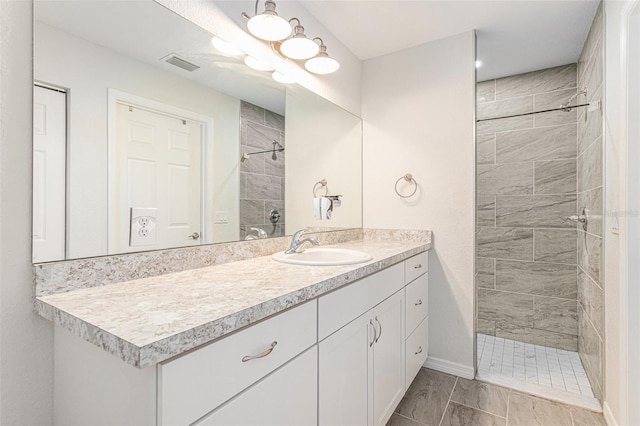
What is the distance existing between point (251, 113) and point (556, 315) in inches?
108

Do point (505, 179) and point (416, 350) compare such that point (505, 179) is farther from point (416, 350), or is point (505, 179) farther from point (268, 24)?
point (268, 24)

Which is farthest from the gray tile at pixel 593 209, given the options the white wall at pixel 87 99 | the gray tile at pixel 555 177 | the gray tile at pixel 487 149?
the white wall at pixel 87 99

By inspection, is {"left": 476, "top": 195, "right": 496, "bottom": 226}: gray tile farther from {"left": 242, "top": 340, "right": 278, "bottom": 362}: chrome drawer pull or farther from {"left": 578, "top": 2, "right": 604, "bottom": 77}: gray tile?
{"left": 242, "top": 340, "right": 278, "bottom": 362}: chrome drawer pull

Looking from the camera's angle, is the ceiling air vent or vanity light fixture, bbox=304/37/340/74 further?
vanity light fixture, bbox=304/37/340/74

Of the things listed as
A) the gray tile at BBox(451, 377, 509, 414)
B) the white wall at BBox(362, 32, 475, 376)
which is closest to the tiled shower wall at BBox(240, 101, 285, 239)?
the white wall at BBox(362, 32, 475, 376)

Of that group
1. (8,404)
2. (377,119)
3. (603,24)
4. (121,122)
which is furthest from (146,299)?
(603,24)

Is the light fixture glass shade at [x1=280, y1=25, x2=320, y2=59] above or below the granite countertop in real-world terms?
above

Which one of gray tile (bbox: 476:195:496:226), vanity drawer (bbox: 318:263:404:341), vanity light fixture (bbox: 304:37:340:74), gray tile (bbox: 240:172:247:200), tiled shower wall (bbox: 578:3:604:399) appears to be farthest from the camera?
gray tile (bbox: 476:195:496:226)

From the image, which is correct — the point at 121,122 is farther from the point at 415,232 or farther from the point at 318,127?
the point at 415,232

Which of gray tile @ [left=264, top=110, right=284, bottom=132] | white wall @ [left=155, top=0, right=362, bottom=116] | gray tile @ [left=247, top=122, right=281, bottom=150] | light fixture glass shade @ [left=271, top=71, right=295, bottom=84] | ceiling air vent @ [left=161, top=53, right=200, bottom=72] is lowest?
gray tile @ [left=247, top=122, right=281, bottom=150]

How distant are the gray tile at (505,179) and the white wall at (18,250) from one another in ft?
8.96

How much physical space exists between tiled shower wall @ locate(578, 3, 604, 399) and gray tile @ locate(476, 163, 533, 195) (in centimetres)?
34

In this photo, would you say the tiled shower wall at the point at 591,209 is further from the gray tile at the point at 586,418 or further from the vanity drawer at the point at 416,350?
the vanity drawer at the point at 416,350

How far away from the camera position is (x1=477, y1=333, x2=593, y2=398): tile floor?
81.5 inches
